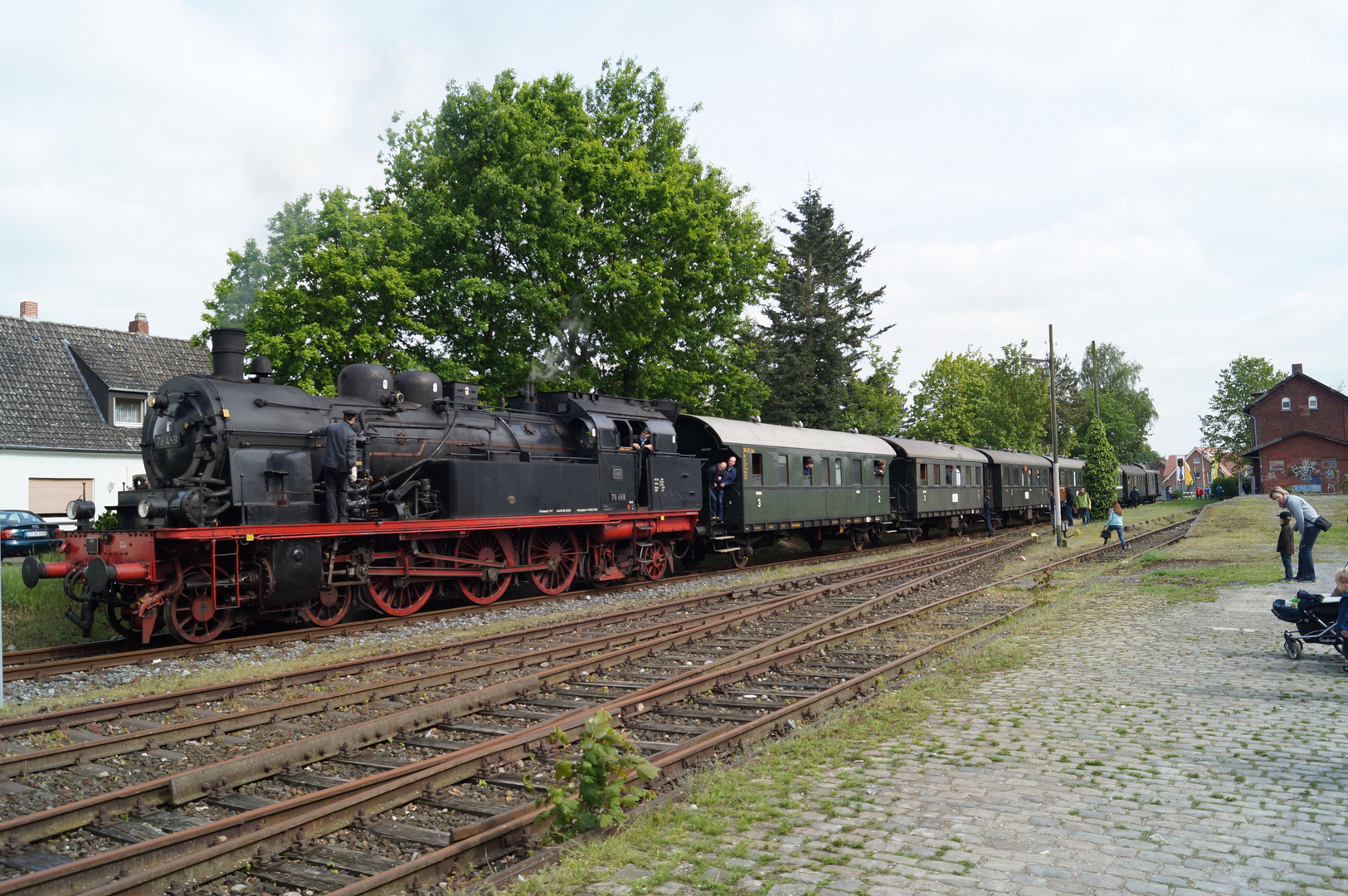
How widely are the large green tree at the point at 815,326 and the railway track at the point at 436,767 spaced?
29.2 meters

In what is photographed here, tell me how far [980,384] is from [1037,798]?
183 ft

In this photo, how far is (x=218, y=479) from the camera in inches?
448

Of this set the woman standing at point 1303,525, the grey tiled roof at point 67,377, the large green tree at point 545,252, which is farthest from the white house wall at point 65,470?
the woman standing at point 1303,525

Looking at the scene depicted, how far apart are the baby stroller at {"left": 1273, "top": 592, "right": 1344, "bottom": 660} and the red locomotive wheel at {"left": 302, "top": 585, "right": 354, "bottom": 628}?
12.3 meters

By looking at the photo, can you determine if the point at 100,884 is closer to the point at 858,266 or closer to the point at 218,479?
the point at 218,479

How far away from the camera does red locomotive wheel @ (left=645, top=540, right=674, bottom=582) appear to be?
62.7 ft

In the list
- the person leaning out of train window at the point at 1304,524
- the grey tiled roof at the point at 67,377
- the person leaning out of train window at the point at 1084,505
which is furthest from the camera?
the person leaning out of train window at the point at 1084,505

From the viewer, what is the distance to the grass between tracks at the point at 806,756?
4.43 meters

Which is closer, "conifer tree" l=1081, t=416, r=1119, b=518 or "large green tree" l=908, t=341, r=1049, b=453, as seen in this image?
"conifer tree" l=1081, t=416, r=1119, b=518

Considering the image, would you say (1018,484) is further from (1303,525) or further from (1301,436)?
(1301,436)

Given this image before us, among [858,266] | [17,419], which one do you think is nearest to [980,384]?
[858,266]

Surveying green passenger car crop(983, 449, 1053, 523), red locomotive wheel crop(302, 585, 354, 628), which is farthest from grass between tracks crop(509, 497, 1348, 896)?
green passenger car crop(983, 449, 1053, 523)

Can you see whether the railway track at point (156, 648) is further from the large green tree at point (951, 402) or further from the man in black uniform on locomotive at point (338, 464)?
the large green tree at point (951, 402)

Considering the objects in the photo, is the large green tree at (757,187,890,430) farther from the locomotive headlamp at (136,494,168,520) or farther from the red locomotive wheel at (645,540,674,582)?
the locomotive headlamp at (136,494,168,520)
